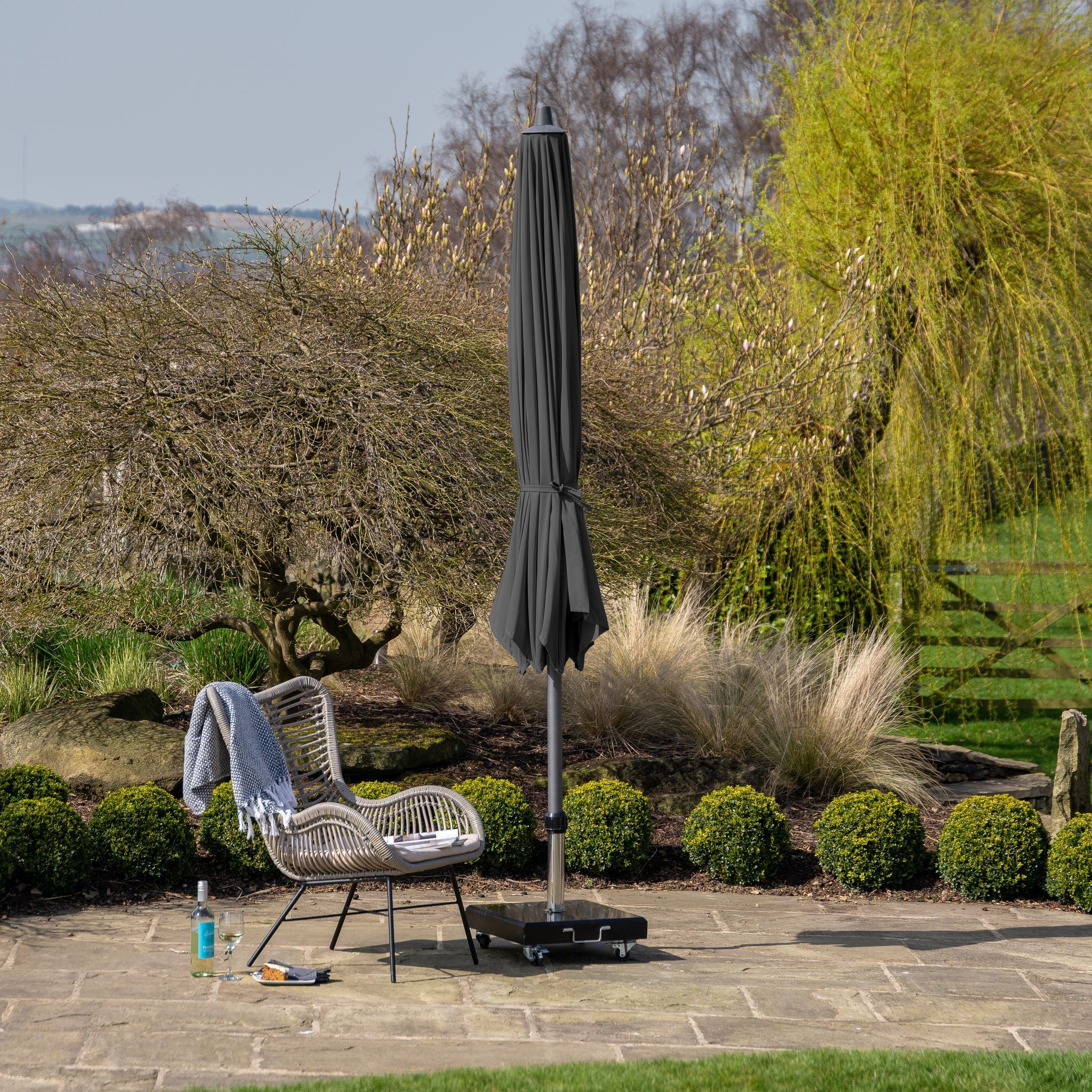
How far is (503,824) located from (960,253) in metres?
6.07

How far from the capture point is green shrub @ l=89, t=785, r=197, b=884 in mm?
5523

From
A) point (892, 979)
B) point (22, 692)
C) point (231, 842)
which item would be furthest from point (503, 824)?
point (22, 692)

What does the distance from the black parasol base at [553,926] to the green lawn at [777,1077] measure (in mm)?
1046

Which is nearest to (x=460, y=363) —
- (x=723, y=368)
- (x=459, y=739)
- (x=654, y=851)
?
(x=459, y=739)

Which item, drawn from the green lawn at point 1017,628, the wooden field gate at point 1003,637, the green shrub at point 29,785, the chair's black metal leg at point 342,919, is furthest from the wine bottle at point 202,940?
the green lawn at point 1017,628

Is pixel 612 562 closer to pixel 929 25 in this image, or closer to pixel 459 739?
pixel 459 739

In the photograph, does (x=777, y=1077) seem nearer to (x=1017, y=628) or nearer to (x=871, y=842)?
(x=871, y=842)

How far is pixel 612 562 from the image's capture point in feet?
24.8

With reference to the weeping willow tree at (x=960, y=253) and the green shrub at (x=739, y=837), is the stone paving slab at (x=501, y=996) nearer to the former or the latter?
the green shrub at (x=739, y=837)

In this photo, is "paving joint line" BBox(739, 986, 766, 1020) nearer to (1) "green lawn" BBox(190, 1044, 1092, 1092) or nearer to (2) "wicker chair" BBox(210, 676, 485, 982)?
(1) "green lawn" BBox(190, 1044, 1092, 1092)

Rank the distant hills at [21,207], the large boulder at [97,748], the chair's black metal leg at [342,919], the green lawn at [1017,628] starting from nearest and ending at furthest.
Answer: the chair's black metal leg at [342,919], the large boulder at [97,748], the green lawn at [1017,628], the distant hills at [21,207]

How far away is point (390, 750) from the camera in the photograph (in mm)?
6977

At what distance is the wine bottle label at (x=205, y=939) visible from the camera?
435 cm

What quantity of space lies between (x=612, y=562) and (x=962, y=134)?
4.51 m
